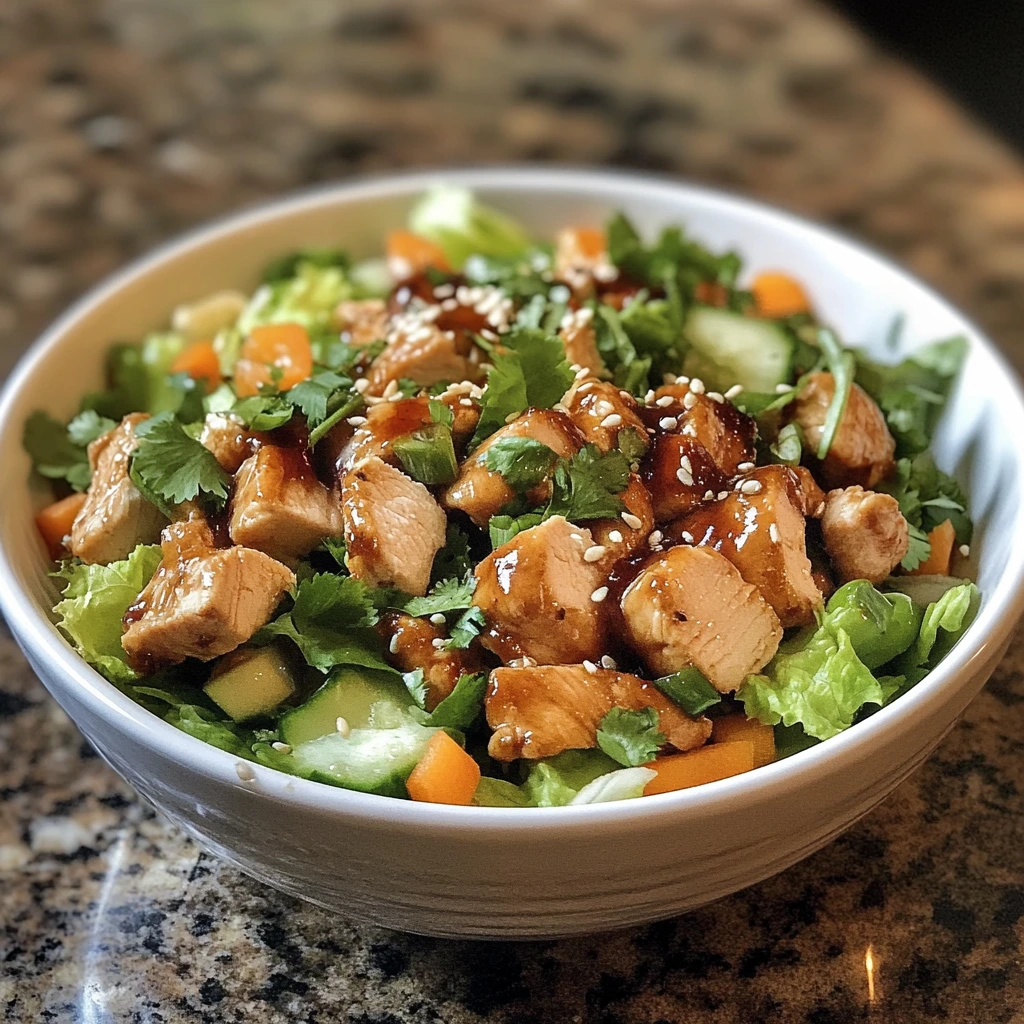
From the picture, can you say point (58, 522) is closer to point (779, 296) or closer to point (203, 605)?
point (203, 605)

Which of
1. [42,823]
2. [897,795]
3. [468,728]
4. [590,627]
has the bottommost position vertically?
[42,823]

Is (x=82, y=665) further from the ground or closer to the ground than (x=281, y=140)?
further from the ground

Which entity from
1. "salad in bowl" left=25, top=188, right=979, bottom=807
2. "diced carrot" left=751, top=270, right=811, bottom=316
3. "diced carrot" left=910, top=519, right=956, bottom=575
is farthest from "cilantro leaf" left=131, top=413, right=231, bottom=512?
"diced carrot" left=751, top=270, right=811, bottom=316

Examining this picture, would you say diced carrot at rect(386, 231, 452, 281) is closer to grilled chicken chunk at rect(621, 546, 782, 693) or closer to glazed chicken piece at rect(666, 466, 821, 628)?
glazed chicken piece at rect(666, 466, 821, 628)

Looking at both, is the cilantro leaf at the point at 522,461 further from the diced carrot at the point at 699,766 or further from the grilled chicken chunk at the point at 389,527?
the diced carrot at the point at 699,766

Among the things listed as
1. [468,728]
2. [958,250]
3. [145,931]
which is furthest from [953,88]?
[145,931]

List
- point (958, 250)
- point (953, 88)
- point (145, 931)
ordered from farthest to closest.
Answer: point (953, 88) → point (958, 250) → point (145, 931)

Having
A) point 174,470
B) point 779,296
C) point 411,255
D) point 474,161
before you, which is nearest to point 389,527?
point 174,470

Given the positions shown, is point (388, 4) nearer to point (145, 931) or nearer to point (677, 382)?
point (677, 382)
